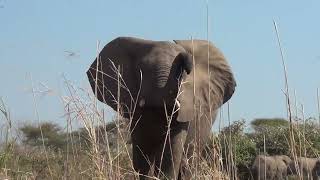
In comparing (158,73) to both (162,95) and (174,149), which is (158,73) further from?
(174,149)

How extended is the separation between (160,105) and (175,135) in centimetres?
30

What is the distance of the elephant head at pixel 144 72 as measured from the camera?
264 inches

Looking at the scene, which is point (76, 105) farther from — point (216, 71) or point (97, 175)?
point (216, 71)

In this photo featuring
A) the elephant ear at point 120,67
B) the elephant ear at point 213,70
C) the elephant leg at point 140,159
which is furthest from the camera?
the elephant ear at point 213,70

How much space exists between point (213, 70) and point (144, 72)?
39.9 inches

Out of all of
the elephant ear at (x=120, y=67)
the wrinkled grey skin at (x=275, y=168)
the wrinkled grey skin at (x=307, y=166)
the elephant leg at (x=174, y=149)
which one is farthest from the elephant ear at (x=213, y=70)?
the wrinkled grey skin at (x=275, y=168)

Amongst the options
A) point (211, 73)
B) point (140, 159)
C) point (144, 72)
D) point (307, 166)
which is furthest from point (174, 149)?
point (307, 166)

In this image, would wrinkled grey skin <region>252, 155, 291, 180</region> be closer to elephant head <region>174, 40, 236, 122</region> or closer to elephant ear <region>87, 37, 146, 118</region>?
elephant head <region>174, 40, 236, 122</region>

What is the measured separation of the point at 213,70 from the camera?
7.92 metres

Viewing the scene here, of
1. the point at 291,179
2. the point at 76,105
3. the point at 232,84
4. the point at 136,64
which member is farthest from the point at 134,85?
the point at 76,105

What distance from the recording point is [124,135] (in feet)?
10.9

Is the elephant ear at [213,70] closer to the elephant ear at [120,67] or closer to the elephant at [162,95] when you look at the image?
the elephant at [162,95]

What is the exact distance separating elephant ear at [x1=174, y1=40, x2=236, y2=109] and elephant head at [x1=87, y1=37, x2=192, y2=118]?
0.29m

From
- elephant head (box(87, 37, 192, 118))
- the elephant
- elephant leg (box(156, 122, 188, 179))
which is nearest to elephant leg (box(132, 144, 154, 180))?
the elephant
